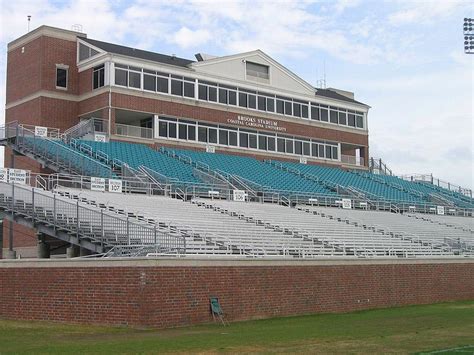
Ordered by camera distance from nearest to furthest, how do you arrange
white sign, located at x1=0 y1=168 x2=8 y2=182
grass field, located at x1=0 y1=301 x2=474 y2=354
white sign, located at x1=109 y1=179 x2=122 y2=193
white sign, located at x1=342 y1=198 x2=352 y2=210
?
grass field, located at x1=0 y1=301 x2=474 y2=354, white sign, located at x1=0 y1=168 x2=8 y2=182, white sign, located at x1=109 y1=179 x2=122 y2=193, white sign, located at x1=342 y1=198 x2=352 y2=210

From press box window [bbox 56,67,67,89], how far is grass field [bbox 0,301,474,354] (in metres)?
25.6

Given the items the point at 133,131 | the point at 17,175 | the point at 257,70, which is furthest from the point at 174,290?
the point at 257,70

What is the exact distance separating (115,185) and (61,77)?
1491 centimetres

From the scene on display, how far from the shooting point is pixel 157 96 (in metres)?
41.9

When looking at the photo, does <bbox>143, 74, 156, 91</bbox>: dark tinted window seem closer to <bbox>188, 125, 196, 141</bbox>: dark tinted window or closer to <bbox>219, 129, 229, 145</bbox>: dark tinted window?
<bbox>188, 125, 196, 141</bbox>: dark tinted window

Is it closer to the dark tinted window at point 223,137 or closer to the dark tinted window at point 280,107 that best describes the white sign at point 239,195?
the dark tinted window at point 223,137

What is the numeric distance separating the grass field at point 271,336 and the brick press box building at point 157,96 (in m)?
19.9

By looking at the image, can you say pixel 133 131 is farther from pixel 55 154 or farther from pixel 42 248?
pixel 42 248

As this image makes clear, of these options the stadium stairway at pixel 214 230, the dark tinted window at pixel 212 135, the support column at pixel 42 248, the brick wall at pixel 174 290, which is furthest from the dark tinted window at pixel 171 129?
the brick wall at pixel 174 290

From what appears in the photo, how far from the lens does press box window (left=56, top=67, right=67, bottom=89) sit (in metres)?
41.8

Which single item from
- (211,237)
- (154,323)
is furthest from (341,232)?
(154,323)

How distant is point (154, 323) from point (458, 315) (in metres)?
9.16

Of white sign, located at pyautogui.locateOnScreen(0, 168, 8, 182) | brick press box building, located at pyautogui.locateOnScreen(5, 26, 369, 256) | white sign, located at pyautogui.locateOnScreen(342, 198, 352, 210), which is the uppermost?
brick press box building, located at pyautogui.locateOnScreen(5, 26, 369, 256)

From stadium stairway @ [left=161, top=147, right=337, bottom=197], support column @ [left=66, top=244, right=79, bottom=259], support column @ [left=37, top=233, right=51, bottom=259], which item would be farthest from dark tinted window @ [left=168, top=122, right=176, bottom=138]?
support column @ [left=66, top=244, right=79, bottom=259]
